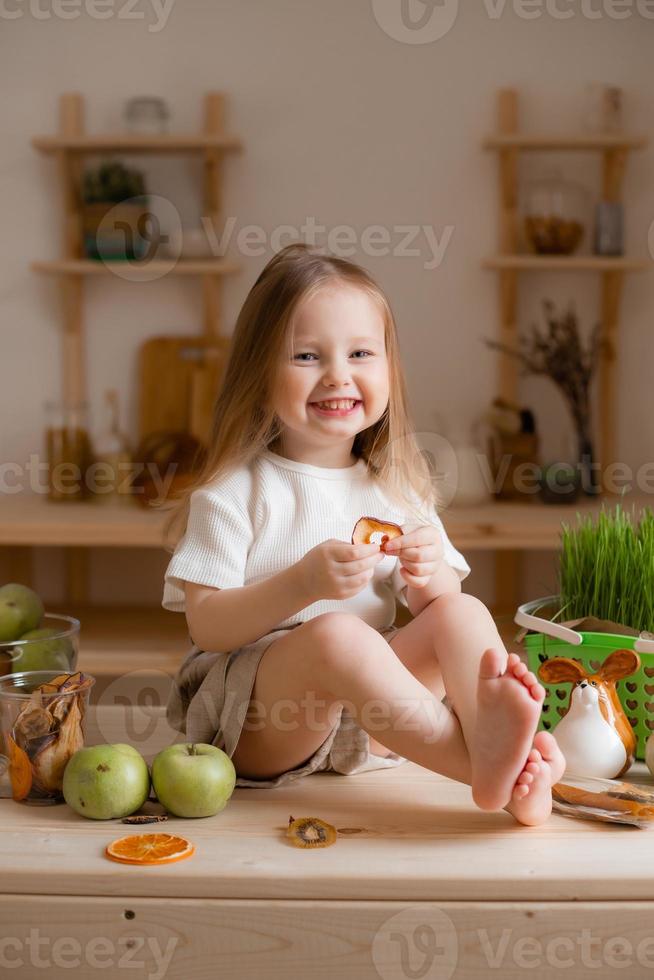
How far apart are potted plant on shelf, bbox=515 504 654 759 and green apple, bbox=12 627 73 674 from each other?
56 cm

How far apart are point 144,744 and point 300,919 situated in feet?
1.44

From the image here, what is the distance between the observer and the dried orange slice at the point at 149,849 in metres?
0.99

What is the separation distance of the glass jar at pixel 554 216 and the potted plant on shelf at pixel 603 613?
1.35 meters

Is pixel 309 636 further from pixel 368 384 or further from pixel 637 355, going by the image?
pixel 637 355

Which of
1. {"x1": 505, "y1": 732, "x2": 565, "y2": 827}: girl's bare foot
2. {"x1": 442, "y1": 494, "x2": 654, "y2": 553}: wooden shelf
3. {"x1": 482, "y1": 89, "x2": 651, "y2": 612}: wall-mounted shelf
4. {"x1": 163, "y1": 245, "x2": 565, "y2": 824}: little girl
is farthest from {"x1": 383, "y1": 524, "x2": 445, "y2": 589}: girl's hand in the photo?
{"x1": 482, "y1": 89, "x2": 651, "y2": 612}: wall-mounted shelf

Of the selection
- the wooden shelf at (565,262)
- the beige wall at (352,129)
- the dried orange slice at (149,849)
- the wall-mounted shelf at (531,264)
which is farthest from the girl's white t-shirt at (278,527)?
the beige wall at (352,129)

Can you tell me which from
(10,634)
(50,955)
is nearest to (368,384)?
(10,634)

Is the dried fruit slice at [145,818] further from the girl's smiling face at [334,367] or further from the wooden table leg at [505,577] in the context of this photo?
the wooden table leg at [505,577]

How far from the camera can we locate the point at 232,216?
281 cm

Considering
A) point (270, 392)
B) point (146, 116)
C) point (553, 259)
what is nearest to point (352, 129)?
point (146, 116)

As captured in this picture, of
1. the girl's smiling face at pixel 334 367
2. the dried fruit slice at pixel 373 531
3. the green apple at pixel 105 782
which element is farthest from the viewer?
the girl's smiling face at pixel 334 367

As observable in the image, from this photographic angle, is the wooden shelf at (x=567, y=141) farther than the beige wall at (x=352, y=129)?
No

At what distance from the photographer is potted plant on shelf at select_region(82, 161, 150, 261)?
2.66 m

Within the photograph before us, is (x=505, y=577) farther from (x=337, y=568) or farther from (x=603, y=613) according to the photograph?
(x=337, y=568)
